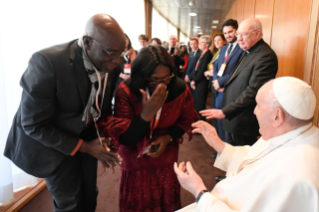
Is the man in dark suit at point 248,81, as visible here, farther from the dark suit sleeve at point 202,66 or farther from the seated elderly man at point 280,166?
the dark suit sleeve at point 202,66

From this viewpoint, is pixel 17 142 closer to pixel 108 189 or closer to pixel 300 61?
pixel 108 189

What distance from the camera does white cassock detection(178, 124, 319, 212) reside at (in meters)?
0.91

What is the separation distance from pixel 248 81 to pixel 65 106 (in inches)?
70.4

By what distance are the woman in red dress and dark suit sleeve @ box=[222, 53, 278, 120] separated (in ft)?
2.39

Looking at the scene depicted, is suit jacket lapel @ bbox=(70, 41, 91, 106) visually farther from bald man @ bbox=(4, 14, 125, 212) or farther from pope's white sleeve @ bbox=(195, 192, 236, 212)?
pope's white sleeve @ bbox=(195, 192, 236, 212)

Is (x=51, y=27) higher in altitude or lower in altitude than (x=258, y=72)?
higher

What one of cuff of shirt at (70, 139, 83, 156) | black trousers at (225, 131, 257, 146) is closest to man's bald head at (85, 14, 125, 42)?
cuff of shirt at (70, 139, 83, 156)

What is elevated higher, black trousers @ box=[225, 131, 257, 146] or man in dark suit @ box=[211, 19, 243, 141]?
man in dark suit @ box=[211, 19, 243, 141]

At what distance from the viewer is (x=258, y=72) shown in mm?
2230

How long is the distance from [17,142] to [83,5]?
2.56 metres

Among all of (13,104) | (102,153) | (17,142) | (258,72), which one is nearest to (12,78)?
(13,104)

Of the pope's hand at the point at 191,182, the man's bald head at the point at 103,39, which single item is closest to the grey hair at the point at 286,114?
the pope's hand at the point at 191,182

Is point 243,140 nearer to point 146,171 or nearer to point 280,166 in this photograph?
point 146,171

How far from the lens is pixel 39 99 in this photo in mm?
1208
